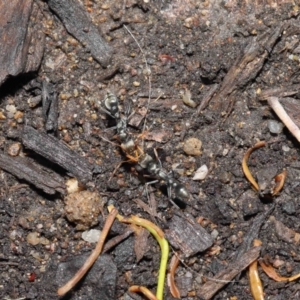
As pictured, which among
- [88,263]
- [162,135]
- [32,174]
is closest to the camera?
[88,263]

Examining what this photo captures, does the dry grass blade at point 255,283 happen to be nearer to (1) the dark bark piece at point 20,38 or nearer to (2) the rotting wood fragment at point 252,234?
(2) the rotting wood fragment at point 252,234

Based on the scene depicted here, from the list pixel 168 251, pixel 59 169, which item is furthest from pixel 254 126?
pixel 59 169

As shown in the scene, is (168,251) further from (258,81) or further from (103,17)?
(103,17)

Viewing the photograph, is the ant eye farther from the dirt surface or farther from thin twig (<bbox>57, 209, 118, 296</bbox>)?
thin twig (<bbox>57, 209, 118, 296</bbox>)

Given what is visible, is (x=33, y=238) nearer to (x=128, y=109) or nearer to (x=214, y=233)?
(x=128, y=109)

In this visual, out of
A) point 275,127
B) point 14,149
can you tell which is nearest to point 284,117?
point 275,127

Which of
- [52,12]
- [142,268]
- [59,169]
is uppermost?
[52,12]
